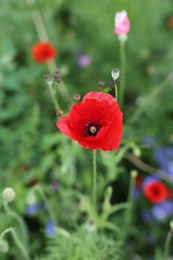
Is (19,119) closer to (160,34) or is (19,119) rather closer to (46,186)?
(46,186)

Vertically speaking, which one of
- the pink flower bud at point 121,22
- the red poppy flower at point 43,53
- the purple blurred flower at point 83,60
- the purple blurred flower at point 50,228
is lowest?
the purple blurred flower at point 50,228

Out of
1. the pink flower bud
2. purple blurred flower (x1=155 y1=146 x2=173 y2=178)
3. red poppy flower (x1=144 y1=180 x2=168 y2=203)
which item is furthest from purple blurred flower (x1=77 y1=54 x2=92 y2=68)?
the pink flower bud

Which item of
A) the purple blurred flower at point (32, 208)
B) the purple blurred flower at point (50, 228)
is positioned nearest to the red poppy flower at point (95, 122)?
the purple blurred flower at point (50, 228)

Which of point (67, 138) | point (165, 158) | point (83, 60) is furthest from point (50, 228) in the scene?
point (83, 60)

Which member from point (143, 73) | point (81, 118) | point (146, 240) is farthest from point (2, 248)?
point (143, 73)

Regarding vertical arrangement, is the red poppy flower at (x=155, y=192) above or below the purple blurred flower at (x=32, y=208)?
below

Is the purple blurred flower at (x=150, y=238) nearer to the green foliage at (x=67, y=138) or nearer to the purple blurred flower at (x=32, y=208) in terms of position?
the green foliage at (x=67, y=138)
